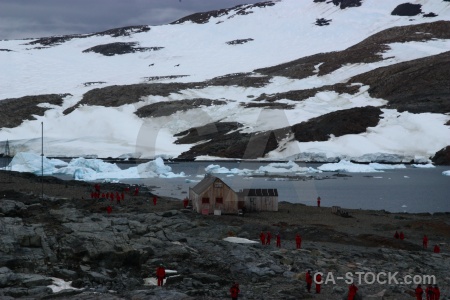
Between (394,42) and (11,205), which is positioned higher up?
(394,42)

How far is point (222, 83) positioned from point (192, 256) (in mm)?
109069

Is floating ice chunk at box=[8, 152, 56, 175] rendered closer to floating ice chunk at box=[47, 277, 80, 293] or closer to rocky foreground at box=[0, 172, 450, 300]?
rocky foreground at box=[0, 172, 450, 300]

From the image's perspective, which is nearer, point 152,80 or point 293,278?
point 293,278

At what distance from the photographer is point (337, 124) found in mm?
96688

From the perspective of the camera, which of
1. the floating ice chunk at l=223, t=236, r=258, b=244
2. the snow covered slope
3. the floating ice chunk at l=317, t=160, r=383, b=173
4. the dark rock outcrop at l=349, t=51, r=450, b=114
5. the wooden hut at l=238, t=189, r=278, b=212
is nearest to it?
the floating ice chunk at l=223, t=236, r=258, b=244

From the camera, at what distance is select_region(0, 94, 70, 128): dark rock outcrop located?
109881mm

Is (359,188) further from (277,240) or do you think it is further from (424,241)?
(277,240)

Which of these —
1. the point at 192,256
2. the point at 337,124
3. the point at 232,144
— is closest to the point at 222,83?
the point at 232,144

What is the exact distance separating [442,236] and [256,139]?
2619 inches

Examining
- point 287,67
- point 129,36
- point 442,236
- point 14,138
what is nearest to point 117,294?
point 442,236

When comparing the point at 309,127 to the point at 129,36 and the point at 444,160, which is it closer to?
the point at 444,160

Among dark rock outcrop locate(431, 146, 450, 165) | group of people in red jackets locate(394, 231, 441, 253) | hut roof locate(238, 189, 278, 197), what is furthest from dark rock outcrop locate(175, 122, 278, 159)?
group of people in red jackets locate(394, 231, 441, 253)

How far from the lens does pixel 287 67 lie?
447 ft

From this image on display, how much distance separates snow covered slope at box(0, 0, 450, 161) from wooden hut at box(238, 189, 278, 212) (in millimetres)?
52196
